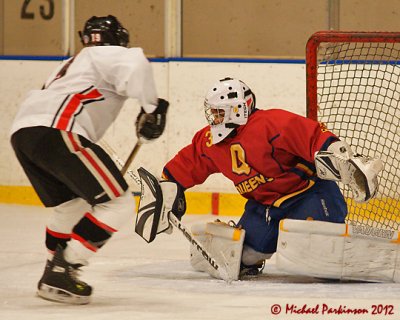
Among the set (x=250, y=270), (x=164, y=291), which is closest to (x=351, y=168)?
(x=250, y=270)

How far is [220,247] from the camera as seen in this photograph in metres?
4.38

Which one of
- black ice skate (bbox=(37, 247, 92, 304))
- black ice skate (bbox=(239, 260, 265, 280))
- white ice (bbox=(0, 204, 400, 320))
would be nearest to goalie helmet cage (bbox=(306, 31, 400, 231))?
black ice skate (bbox=(239, 260, 265, 280))

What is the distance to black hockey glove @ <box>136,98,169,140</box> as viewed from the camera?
148 inches

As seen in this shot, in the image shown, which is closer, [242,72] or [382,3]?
[242,72]

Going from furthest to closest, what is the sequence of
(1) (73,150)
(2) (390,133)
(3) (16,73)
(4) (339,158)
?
1. (3) (16,73)
2. (2) (390,133)
3. (4) (339,158)
4. (1) (73,150)

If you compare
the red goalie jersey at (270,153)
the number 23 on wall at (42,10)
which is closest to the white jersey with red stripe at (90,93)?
the red goalie jersey at (270,153)

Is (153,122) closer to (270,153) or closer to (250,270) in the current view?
(270,153)

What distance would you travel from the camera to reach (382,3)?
7418mm

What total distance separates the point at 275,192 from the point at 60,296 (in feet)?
3.37

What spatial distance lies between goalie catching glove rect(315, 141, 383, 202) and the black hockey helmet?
81cm

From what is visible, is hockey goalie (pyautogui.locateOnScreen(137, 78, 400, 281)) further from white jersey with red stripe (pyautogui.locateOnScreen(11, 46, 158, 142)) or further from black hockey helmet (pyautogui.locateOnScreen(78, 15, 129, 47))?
white jersey with red stripe (pyautogui.locateOnScreen(11, 46, 158, 142))

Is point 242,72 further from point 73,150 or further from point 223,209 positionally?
point 73,150

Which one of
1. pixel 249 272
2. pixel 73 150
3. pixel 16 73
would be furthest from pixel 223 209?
pixel 73 150

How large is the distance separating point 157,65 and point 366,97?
1.35 meters
